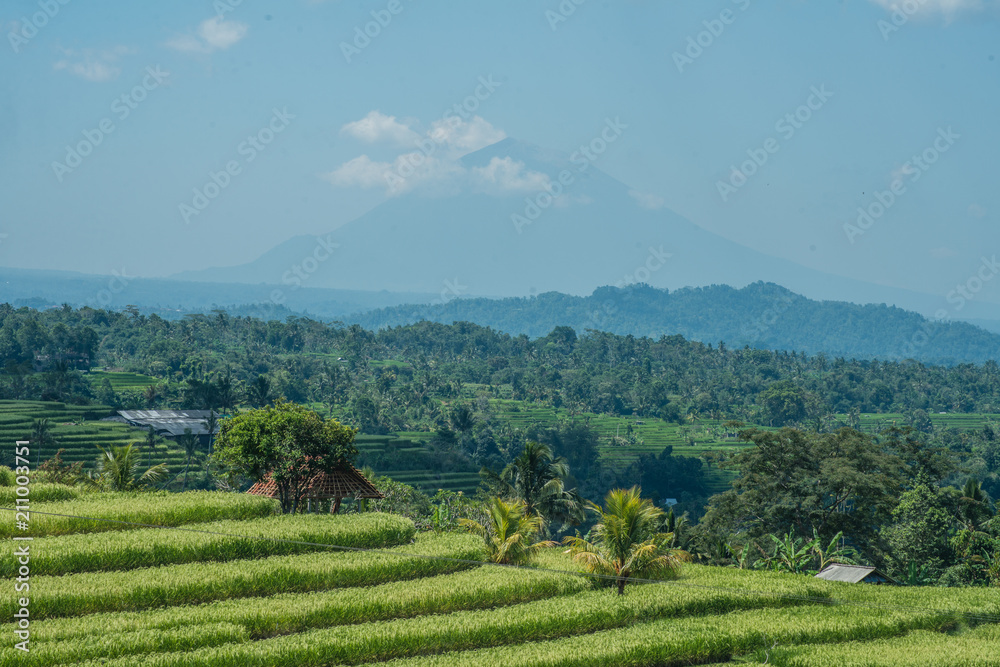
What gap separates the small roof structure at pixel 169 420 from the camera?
80.6 m

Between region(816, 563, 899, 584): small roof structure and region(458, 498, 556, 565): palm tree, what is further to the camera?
region(816, 563, 899, 584): small roof structure

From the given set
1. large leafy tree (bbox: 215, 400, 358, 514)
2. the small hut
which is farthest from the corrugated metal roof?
large leafy tree (bbox: 215, 400, 358, 514)

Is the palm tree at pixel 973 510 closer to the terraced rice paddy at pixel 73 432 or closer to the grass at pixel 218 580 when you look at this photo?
the grass at pixel 218 580

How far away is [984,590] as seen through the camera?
23750 mm

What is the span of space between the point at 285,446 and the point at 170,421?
63331mm

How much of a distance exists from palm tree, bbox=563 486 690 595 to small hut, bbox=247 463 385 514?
7.38 metres

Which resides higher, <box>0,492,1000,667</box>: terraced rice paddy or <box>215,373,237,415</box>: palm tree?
<box>215,373,237,415</box>: palm tree

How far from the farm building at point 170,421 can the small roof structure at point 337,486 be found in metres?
56.2

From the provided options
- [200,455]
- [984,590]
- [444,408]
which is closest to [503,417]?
[444,408]

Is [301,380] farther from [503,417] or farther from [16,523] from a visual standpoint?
[16,523]

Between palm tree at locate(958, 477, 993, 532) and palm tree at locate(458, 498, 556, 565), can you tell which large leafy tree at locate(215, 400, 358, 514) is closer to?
palm tree at locate(458, 498, 556, 565)

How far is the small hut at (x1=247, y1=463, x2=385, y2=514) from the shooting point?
85.4 ft

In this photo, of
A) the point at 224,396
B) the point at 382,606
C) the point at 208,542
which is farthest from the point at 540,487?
the point at 224,396

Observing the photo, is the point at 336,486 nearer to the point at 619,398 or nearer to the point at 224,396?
the point at 224,396
